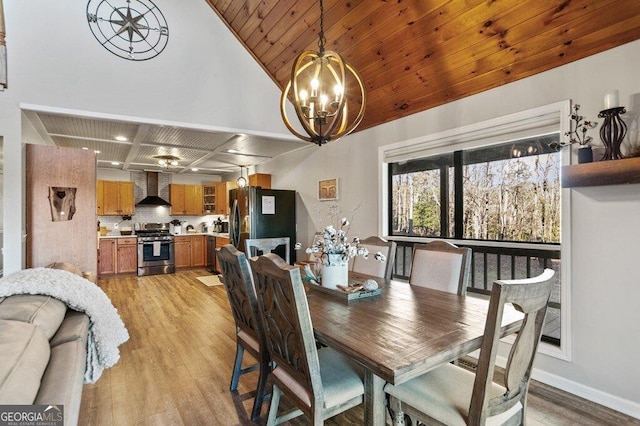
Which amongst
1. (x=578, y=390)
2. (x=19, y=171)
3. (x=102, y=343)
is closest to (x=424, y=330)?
Answer: (x=102, y=343)

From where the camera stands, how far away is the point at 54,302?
4.44 ft

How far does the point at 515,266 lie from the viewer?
9.14 ft

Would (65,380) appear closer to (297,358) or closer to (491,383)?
(297,358)

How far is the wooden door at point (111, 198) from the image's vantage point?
23.1ft

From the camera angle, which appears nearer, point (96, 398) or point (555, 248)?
point (96, 398)

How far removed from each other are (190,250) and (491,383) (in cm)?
751

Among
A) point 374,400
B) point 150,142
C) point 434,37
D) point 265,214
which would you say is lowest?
point 374,400

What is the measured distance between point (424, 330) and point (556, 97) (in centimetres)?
211

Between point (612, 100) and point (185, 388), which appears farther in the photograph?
point (185, 388)

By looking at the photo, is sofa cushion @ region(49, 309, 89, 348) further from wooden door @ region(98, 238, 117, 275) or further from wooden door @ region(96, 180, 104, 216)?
wooden door @ region(96, 180, 104, 216)

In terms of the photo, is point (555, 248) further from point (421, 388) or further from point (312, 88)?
point (312, 88)

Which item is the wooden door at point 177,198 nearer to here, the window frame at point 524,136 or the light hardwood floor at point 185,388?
the light hardwood floor at point 185,388

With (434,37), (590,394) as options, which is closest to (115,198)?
(434,37)

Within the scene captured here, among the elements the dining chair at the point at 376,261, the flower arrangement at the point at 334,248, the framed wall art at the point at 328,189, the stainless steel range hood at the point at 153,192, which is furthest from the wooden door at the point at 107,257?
the flower arrangement at the point at 334,248
